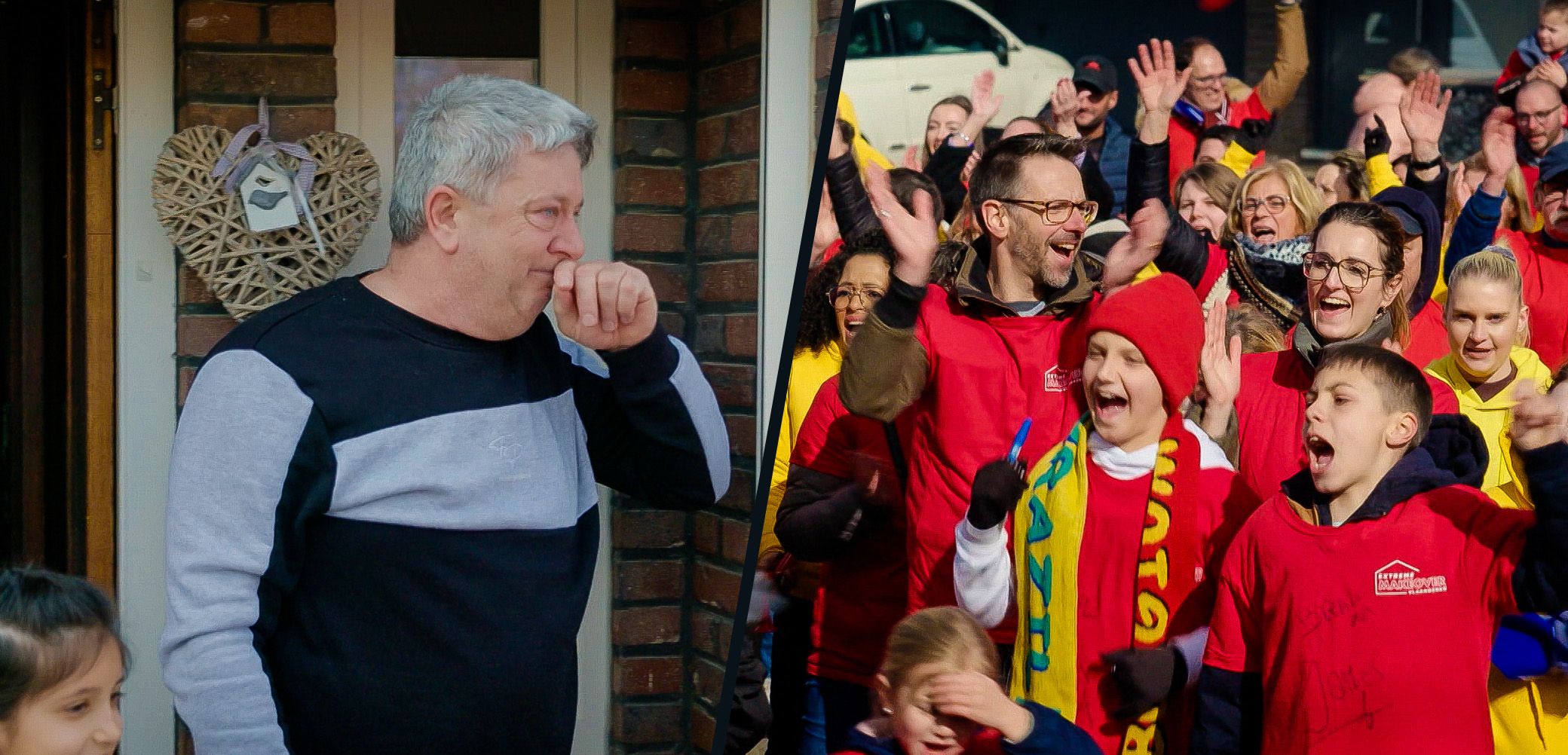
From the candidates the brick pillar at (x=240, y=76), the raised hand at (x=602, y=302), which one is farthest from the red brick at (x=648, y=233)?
the raised hand at (x=602, y=302)

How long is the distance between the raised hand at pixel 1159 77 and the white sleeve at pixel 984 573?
514mm

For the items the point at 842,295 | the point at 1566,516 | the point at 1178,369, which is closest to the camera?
the point at 1566,516

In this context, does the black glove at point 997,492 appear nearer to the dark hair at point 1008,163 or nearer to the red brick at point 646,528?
the dark hair at point 1008,163

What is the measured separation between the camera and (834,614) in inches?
64.1

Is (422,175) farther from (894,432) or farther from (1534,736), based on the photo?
(1534,736)

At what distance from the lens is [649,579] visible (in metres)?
2.91

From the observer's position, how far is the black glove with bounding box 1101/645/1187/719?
4.82 ft

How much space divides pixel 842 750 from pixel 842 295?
0.50 m

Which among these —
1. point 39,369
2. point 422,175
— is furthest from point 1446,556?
point 39,369

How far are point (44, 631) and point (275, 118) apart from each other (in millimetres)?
1335

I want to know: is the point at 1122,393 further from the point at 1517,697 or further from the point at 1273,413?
Result: the point at 1517,697

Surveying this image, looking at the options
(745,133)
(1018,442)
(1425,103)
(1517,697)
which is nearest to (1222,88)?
(1425,103)

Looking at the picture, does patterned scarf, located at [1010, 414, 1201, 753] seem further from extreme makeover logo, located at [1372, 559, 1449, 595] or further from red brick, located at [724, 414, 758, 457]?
red brick, located at [724, 414, 758, 457]

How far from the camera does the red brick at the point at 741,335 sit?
2.67m
